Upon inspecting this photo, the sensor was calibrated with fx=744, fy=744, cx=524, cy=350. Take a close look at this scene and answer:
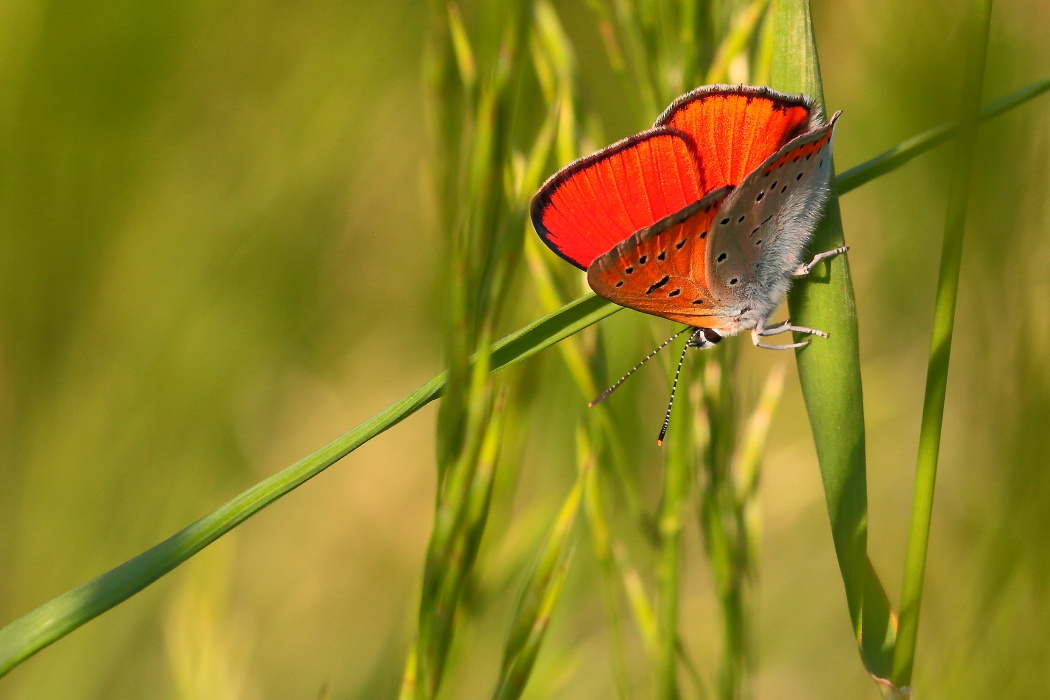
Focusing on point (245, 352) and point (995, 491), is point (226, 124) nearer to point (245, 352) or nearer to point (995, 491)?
point (245, 352)

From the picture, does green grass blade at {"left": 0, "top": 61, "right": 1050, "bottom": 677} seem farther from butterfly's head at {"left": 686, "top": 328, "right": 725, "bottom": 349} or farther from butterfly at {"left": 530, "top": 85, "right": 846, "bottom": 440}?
butterfly's head at {"left": 686, "top": 328, "right": 725, "bottom": 349}

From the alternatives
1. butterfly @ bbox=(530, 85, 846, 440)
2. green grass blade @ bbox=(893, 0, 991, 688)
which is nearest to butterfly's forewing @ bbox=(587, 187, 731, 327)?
butterfly @ bbox=(530, 85, 846, 440)

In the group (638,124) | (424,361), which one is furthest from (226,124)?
(638,124)

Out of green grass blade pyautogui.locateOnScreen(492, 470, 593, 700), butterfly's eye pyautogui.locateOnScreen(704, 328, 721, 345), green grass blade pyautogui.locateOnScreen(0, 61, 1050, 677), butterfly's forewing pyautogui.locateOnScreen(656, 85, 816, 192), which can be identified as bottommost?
green grass blade pyautogui.locateOnScreen(492, 470, 593, 700)

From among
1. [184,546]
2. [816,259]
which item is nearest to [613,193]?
[816,259]

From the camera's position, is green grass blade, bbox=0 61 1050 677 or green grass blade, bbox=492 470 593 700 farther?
green grass blade, bbox=492 470 593 700

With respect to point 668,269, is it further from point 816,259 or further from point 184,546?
point 184,546
